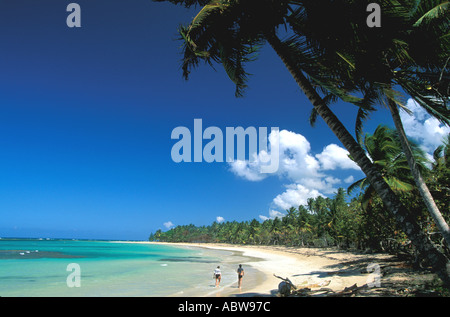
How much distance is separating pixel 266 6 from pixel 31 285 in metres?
21.0

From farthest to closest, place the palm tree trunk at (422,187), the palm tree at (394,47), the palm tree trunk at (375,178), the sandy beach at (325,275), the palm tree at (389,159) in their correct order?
the palm tree at (389,159) < the sandy beach at (325,275) < the palm tree trunk at (422,187) < the palm tree at (394,47) < the palm tree trunk at (375,178)

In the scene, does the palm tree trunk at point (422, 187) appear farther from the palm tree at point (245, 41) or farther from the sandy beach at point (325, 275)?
the sandy beach at point (325, 275)

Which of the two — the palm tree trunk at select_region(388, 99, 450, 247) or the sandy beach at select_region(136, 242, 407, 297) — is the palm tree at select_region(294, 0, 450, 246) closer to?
the palm tree trunk at select_region(388, 99, 450, 247)

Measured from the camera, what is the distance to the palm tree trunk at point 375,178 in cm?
432

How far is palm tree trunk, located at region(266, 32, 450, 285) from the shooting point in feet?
14.2

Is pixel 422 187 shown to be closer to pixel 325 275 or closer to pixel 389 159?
pixel 389 159

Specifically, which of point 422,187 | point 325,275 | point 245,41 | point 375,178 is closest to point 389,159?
point 325,275

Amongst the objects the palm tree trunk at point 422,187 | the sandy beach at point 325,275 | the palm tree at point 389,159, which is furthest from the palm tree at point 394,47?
the palm tree at point 389,159

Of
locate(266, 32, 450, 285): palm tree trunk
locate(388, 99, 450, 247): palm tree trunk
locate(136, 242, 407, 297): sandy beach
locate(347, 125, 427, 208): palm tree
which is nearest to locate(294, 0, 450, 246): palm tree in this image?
locate(388, 99, 450, 247): palm tree trunk

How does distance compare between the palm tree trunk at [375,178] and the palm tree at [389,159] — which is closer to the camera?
the palm tree trunk at [375,178]

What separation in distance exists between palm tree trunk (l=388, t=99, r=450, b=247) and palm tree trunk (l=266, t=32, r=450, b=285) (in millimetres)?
467

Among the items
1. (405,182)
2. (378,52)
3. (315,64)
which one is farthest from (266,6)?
(405,182)

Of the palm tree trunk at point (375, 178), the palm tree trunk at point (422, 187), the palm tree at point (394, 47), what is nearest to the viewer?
the palm tree trunk at point (375, 178)

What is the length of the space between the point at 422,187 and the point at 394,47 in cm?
346
